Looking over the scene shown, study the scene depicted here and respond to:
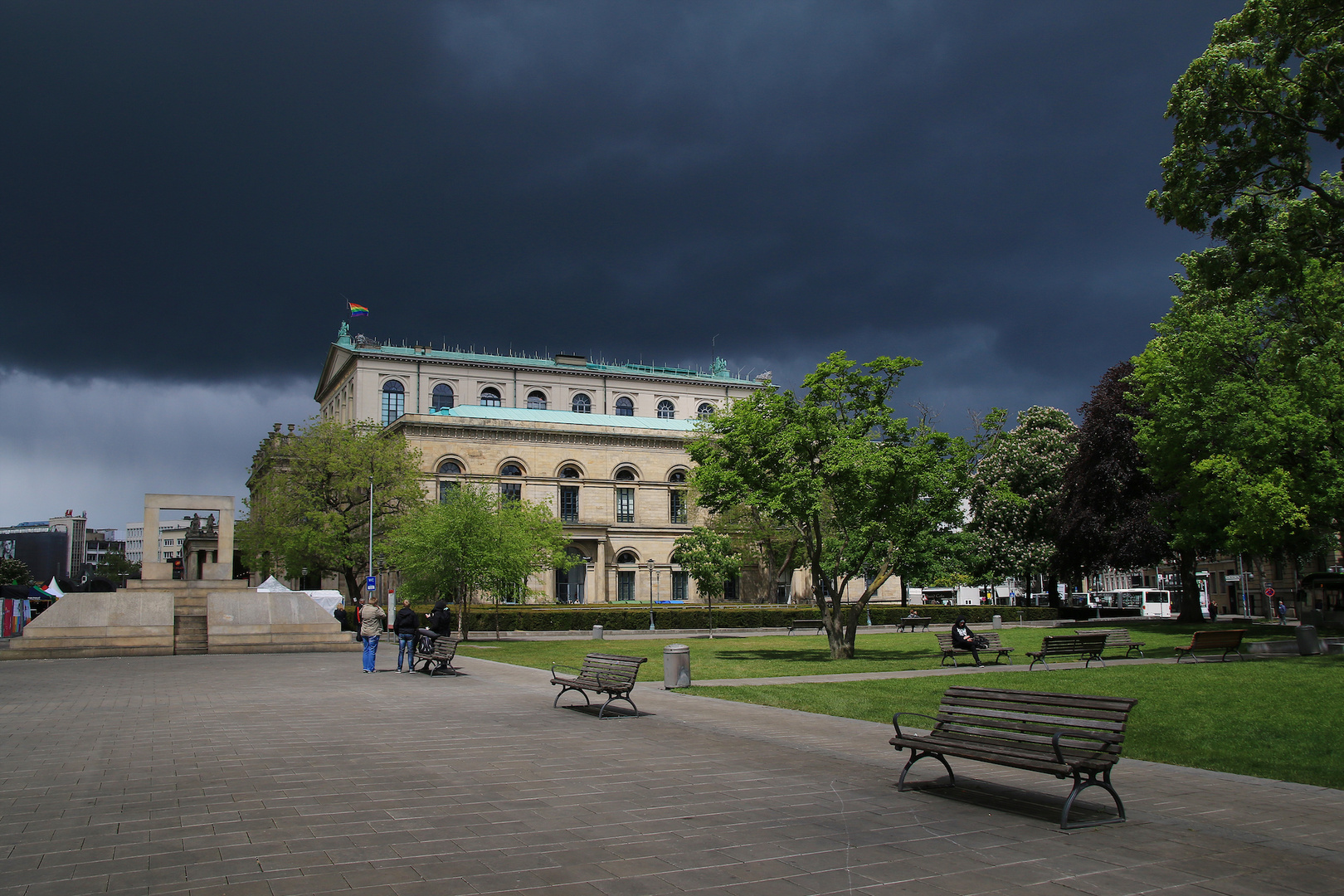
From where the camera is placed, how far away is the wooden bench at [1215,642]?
72.5 ft

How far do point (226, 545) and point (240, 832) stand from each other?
3257cm

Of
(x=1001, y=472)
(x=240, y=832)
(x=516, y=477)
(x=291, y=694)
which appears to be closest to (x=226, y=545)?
(x=291, y=694)

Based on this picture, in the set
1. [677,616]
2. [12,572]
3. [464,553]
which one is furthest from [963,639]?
[12,572]

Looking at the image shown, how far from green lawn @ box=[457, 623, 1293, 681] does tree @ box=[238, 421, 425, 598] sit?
11316 millimetres

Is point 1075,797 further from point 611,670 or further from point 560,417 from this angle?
point 560,417

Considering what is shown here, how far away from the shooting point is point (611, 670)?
14.6m

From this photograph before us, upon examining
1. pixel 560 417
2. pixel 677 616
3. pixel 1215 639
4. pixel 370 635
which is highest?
pixel 560 417

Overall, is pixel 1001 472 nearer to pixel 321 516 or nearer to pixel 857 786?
pixel 321 516

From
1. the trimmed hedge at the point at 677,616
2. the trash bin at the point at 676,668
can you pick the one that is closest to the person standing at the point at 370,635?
the trash bin at the point at 676,668

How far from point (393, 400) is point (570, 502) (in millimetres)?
17289

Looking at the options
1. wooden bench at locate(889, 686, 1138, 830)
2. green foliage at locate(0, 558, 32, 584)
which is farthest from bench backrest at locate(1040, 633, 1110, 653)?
green foliage at locate(0, 558, 32, 584)

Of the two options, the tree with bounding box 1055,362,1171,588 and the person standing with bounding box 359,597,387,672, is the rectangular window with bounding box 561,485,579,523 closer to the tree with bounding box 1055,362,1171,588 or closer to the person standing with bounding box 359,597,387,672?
the tree with bounding box 1055,362,1171,588

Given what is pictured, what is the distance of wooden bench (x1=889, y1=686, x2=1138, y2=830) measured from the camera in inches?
275

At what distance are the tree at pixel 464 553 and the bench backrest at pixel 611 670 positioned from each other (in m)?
23.4
